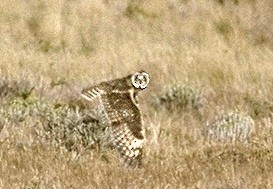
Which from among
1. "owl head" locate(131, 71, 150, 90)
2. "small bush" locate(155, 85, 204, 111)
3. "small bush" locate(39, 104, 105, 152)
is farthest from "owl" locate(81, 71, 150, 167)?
"small bush" locate(155, 85, 204, 111)

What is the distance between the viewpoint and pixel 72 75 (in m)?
13.7

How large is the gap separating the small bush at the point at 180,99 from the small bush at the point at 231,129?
2.01 meters

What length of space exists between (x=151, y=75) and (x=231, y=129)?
554cm

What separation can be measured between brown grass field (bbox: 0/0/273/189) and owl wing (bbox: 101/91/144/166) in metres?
0.18

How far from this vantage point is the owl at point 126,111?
21.9 feet

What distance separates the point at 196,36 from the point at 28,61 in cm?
627

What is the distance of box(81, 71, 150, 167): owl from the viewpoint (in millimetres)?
6680

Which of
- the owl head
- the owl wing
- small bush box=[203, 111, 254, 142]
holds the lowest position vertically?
small bush box=[203, 111, 254, 142]

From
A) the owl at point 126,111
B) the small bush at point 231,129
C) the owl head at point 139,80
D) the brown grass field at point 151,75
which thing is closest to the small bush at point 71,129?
the brown grass field at point 151,75

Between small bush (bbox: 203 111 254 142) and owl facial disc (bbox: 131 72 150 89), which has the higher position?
owl facial disc (bbox: 131 72 150 89)

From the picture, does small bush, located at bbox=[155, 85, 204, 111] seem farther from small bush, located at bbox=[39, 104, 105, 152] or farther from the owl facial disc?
the owl facial disc

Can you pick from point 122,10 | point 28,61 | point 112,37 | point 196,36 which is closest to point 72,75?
point 28,61

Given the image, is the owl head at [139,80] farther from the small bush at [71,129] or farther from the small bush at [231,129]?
the small bush at [231,129]

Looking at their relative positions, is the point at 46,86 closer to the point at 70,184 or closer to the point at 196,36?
the point at 70,184
